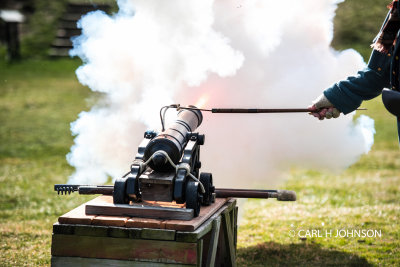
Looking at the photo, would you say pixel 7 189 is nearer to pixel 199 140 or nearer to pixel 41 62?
pixel 199 140

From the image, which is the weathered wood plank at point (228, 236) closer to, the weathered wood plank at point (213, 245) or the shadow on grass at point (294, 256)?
the weathered wood plank at point (213, 245)

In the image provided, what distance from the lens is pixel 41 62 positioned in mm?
20266

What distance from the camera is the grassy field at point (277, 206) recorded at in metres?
5.66

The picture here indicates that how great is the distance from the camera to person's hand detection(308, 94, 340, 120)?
468 centimetres

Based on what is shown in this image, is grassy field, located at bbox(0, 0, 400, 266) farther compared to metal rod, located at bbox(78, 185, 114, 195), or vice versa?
grassy field, located at bbox(0, 0, 400, 266)

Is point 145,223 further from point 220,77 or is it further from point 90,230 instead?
point 220,77

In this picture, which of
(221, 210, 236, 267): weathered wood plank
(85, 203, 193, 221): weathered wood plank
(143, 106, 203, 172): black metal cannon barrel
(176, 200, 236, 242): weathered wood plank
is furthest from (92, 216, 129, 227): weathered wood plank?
(221, 210, 236, 267): weathered wood plank

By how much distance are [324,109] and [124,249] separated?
6.03 feet

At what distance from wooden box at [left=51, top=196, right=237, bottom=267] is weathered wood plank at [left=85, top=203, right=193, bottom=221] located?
0.06 m

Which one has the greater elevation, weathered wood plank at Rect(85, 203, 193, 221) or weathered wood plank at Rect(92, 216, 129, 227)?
weathered wood plank at Rect(85, 203, 193, 221)

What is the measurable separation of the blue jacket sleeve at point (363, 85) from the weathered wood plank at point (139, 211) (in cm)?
144

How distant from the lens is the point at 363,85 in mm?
4500

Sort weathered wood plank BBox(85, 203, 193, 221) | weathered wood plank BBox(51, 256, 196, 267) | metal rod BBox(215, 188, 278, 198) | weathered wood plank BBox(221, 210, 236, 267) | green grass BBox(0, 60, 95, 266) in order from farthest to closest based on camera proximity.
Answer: green grass BBox(0, 60, 95, 266), metal rod BBox(215, 188, 278, 198), weathered wood plank BBox(221, 210, 236, 267), weathered wood plank BBox(85, 203, 193, 221), weathered wood plank BBox(51, 256, 196, 267)

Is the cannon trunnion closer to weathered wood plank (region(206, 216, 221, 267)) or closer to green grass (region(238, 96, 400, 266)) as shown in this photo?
weathered wood plank (region(206, 216, 221, 267))
